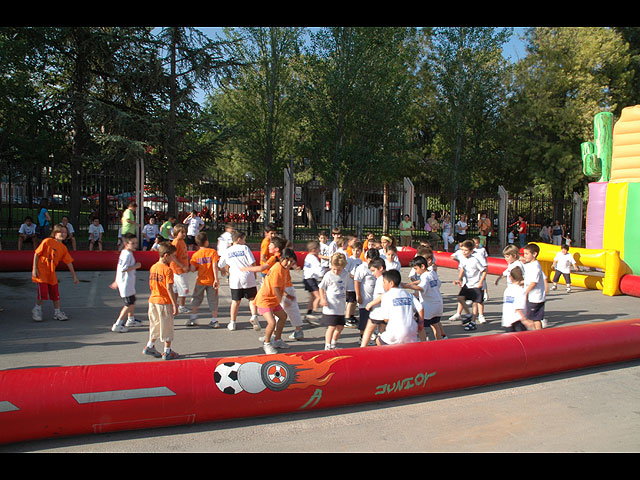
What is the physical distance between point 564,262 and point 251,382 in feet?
35.2

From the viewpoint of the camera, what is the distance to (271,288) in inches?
293

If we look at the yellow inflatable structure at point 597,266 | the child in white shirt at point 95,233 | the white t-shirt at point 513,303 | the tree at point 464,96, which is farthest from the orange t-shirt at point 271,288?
the tree at point 464,96

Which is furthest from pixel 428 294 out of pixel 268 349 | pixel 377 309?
pixel 268 349

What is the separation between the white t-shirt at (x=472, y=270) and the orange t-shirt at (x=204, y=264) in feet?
13.7

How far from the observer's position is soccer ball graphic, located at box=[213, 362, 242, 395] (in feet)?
17.1

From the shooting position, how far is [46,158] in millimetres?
21172

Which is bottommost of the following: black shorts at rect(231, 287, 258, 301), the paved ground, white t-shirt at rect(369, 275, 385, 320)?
the paved ground

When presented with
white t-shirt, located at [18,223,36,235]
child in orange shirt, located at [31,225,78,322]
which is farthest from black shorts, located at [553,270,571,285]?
white t-shirt, located at [18,223,36,235]

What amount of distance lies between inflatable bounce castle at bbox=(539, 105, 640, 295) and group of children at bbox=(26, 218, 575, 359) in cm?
516

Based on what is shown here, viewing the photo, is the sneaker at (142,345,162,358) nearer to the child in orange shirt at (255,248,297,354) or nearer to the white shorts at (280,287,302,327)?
the child in orange shirt at (255,248,297,354)

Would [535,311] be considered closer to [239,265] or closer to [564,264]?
[239,265]

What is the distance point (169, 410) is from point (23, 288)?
350 inches

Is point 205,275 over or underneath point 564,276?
over

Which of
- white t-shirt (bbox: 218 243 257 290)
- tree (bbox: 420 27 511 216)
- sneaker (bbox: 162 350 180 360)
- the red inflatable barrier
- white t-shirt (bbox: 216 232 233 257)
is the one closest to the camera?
the red inflatable barrier
